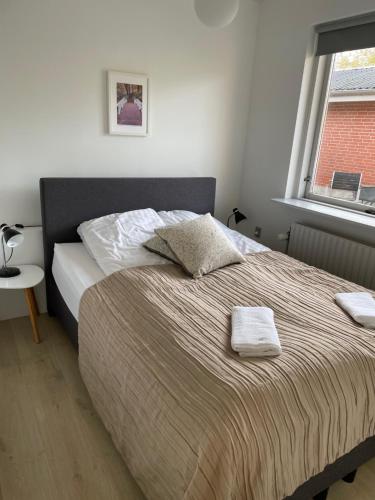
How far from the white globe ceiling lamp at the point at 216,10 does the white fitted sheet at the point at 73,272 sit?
56.3 inches

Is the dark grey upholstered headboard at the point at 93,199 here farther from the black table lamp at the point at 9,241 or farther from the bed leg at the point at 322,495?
the bed leg at the point at 322,495

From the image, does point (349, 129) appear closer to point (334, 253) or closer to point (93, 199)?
point (334, 253)

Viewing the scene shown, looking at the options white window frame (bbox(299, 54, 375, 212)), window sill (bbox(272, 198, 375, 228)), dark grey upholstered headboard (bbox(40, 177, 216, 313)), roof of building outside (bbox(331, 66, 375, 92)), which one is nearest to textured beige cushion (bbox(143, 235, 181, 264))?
dark grey upholstered headboard (bbox(40, 177, 216, 313))

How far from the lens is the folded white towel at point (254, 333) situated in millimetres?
1375

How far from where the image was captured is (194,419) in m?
1.12

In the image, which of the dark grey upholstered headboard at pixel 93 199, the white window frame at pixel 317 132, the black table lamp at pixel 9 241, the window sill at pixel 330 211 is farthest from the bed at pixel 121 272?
the white window frame at pixel 317 132

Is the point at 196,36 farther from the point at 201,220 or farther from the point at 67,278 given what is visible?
the point at 67,278

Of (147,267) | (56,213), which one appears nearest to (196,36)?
(56,213)

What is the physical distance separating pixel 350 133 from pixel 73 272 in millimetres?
2259

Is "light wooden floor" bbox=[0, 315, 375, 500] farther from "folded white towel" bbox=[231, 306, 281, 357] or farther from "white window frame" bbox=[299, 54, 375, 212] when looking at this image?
"white window frame" bbox=[299, 54, 375, 212]

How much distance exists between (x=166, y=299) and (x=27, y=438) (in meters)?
0.93

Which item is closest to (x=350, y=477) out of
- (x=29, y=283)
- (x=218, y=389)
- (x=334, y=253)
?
(x=218, y=389)

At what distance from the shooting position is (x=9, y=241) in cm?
217

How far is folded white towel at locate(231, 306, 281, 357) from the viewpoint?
138cm
